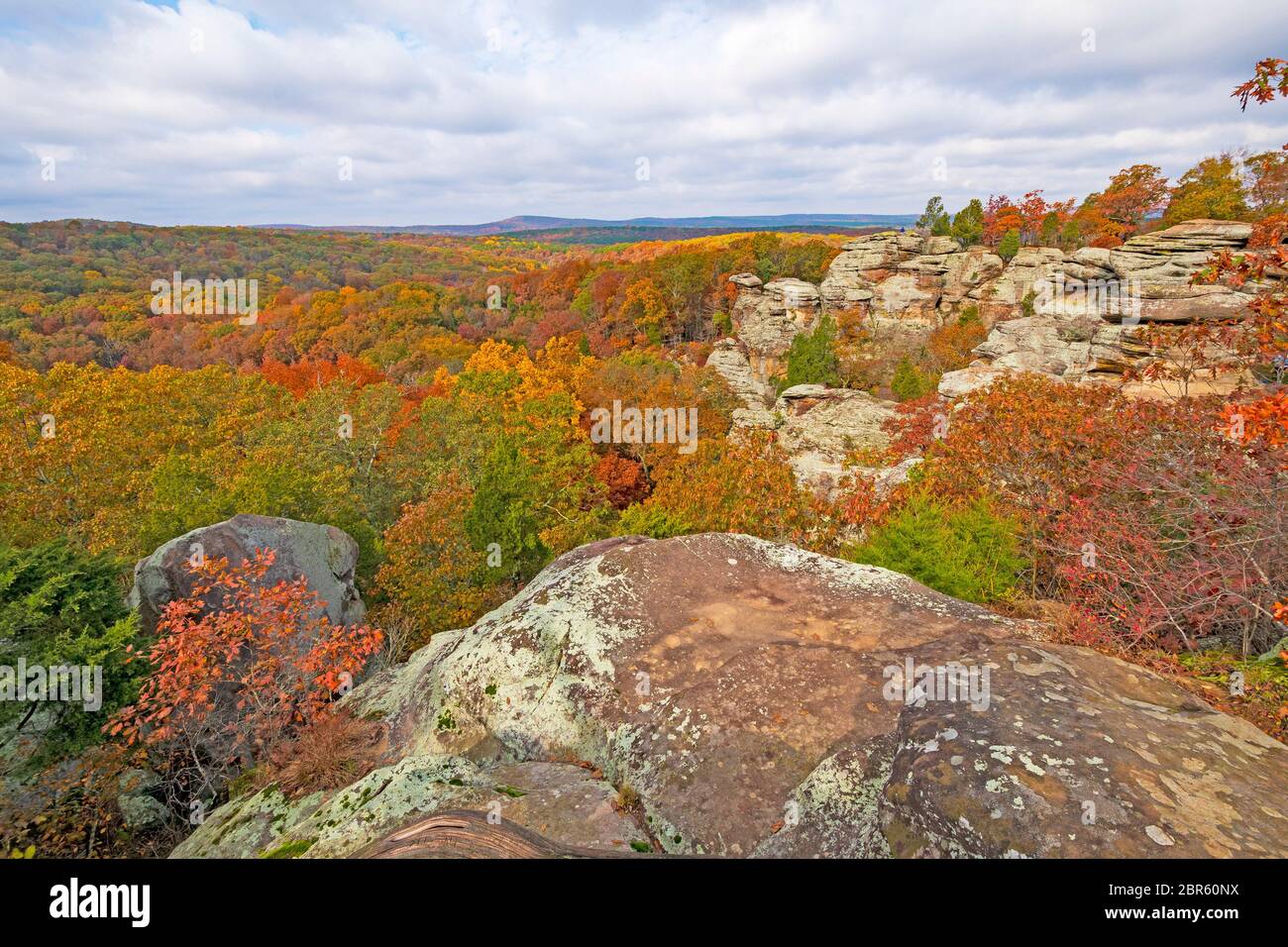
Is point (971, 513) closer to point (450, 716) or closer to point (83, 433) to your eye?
point (450, 716)

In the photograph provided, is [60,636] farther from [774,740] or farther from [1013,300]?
[1013,300]

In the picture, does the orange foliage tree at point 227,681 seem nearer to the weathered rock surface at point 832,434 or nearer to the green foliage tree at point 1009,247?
the weathered rock surface at point 832,434

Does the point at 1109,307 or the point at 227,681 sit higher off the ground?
the point at 1109,307

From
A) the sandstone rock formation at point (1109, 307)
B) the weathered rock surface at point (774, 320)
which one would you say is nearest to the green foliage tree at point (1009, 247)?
the sandstone rock formation at point (1109, 307)

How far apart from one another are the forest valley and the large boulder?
59.5 inches

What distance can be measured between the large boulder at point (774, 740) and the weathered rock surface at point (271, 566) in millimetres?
6787

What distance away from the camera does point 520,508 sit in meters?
21.7

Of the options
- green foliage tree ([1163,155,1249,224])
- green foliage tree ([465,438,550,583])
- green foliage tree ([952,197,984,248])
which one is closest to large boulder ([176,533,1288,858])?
green foliage tree ([465,438,550,583])

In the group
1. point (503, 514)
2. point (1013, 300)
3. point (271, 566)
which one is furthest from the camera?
point (1013, 300)

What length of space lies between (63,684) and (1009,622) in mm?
15089

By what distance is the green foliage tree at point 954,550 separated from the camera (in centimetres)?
1170

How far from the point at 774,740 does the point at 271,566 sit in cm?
1324

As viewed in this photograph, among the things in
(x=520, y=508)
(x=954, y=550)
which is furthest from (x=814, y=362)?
(x=954, y=550)

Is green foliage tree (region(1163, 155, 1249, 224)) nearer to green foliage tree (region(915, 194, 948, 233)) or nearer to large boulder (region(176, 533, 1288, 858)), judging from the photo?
green foliage tree (region(915, 194, 948, 233))
